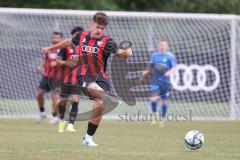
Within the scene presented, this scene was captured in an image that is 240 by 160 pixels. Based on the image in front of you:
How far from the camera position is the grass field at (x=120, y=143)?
31.0 ft

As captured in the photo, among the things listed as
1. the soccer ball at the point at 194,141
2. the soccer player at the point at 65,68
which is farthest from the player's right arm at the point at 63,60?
the soccer ball at the point at 194,141

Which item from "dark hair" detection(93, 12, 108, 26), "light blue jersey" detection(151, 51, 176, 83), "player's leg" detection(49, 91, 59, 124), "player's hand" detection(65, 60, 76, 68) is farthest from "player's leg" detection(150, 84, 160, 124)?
"dark hair" detection(93, 12, 108, 26)

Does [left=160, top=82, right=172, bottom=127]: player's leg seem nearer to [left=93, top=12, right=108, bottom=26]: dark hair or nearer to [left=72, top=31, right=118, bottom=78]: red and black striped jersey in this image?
[left=72, top=31, right=118, bottom=78]: red and black striped jersey

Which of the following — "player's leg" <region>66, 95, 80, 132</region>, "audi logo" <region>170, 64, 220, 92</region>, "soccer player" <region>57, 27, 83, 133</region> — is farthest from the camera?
"audi logo" <region>170, 64, 220, 92</region>

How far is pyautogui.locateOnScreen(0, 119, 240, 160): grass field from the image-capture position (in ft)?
31.0

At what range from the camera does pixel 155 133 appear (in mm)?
14430

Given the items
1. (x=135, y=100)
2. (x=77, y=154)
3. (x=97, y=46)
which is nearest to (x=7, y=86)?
(x=135, y=100)

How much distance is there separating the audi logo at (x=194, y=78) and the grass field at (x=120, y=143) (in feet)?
11.8

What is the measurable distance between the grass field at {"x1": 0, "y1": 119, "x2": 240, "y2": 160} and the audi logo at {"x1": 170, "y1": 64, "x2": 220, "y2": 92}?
3600mm

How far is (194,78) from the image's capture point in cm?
2094

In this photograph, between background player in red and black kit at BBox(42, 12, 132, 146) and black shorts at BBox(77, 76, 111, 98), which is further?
black shorts at BBox(77, 76, 111, 98)

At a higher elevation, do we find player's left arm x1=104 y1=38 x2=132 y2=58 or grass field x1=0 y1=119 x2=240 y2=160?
player's left arm x1=104 y1=38 x2=132 y2=58

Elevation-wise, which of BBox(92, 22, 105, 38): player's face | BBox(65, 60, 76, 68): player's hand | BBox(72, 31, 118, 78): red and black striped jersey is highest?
BBox(92, 22, 105, 38): player's face

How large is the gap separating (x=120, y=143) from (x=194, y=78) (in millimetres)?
9519
